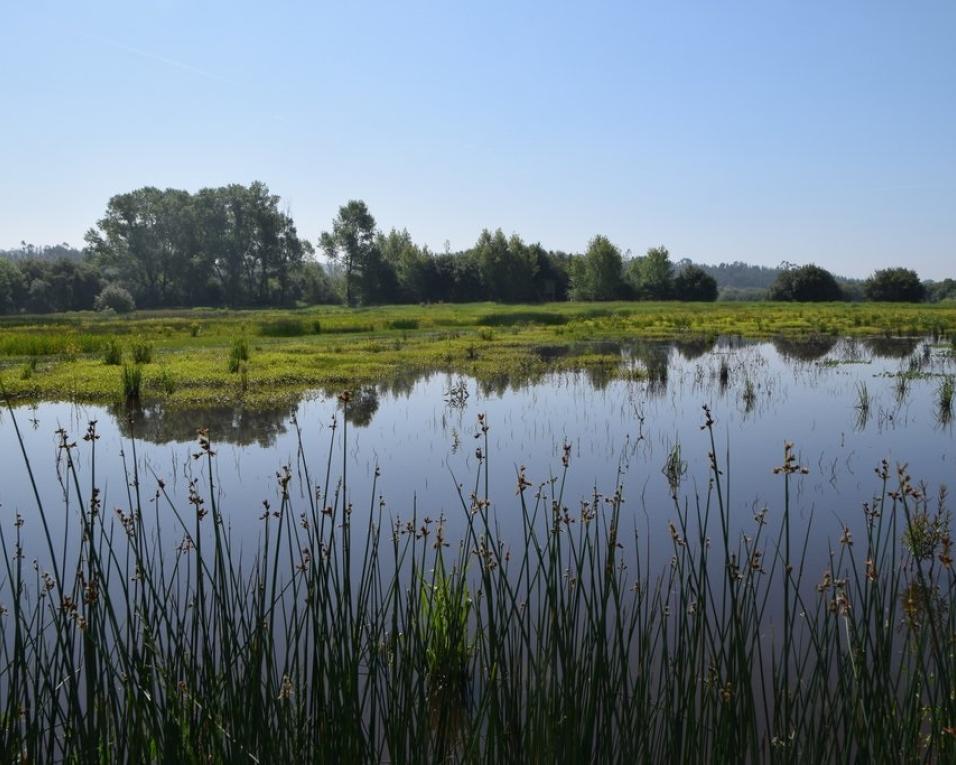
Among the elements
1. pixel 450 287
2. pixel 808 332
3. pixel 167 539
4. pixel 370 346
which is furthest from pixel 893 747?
pixel 450 287

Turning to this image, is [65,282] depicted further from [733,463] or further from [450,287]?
[733,463]

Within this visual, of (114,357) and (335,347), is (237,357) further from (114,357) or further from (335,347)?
(335,347)

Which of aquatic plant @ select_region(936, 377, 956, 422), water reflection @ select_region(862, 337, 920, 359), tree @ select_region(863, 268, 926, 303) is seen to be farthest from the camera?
tree @ select_region(863, 268, 926, 303)

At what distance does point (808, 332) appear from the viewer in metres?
30.4

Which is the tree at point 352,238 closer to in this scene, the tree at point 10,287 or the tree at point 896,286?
the tree at point 10,287

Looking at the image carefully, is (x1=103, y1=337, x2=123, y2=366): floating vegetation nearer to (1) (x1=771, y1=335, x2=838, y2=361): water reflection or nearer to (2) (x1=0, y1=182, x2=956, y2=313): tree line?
(1) (x1=771, y1=335, x2=838, y2=361): water reflection

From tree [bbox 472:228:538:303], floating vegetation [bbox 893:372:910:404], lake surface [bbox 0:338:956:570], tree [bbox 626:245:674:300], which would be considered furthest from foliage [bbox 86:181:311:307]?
floating vegetation [bbox 893:372:910:404]

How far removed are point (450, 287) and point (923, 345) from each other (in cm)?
4372

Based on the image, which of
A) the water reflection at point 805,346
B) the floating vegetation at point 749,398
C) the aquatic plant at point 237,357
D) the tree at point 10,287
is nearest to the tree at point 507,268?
the tree at point 10,287

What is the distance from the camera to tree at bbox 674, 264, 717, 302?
202 feet

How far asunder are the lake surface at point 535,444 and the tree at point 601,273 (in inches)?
1810

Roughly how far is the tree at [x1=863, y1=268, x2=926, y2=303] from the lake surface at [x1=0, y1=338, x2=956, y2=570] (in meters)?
40.8

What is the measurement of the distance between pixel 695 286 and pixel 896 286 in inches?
540

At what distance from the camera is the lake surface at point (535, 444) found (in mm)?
7668
